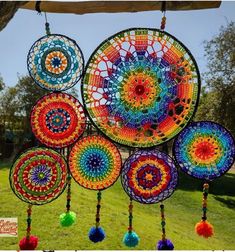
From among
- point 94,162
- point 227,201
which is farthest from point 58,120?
point 227,201

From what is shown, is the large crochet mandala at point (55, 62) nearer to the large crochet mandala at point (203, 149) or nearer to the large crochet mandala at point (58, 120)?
the large crochet mandala at point (58, 120)

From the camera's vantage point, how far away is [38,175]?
342cm

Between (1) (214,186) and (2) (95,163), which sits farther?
(1) (214,186)

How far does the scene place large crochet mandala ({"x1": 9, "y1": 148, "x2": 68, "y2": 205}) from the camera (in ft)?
11.2

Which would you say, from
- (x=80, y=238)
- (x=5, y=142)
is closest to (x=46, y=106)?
(x=80, y=238)

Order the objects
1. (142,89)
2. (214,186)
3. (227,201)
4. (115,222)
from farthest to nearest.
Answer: (214,186) → (227,201) → (115,222) → (142,89)

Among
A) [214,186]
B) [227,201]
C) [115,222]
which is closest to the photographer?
[115,222]

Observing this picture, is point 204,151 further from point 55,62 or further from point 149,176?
point 55,62

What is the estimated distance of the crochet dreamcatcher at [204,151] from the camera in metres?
3.07

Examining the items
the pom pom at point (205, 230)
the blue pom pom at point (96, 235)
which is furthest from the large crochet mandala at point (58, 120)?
the pom pom at point (205, 230)

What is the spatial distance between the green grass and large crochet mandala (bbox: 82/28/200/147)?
4.40 m

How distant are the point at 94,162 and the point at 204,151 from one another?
1017 millimetres

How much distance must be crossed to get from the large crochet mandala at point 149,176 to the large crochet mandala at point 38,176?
25.4 inches

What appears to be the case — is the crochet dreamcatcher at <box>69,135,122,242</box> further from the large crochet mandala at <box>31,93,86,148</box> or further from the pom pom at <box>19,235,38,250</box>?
the pom pom at <box>19,235,38,250</box>
